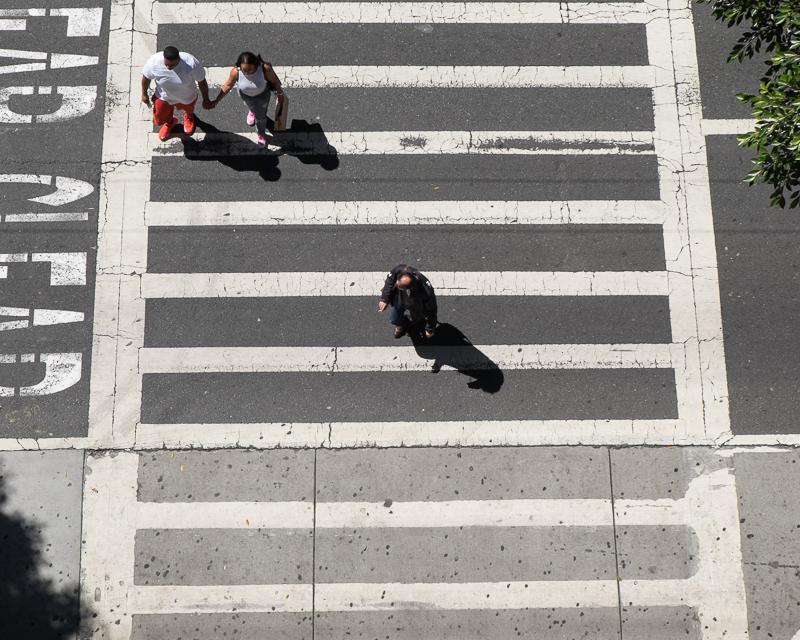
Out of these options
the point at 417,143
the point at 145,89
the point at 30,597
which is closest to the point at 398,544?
the point at 30,597

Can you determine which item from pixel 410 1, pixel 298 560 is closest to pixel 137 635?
pixel 298 560

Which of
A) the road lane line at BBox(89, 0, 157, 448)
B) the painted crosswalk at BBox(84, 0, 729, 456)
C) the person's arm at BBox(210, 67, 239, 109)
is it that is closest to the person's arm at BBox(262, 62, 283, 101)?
the person's arm at BBox(210, 67, 239, 109)

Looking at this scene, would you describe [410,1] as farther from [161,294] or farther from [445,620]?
[445,620]

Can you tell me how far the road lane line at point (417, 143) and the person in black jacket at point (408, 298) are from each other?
209 cm

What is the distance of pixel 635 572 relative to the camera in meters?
9.27

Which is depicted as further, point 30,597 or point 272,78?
Result: point 272,78

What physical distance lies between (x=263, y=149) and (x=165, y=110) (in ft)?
4.03

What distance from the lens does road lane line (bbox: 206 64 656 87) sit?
1053cm

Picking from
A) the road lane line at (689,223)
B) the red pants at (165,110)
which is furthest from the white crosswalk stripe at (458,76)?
the red pants at (165,110)

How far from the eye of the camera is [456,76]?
34.6ft

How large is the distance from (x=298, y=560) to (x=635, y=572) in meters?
3.74

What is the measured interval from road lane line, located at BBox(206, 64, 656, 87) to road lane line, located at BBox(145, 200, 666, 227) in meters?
1.58

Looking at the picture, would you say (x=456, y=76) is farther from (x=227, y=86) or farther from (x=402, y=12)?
(x=227, y=86)

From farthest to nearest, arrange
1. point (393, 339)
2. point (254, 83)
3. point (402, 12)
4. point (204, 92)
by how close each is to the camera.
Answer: point (402, 12)
point (393, 339)
point (204, 92)
point (254, 83)
